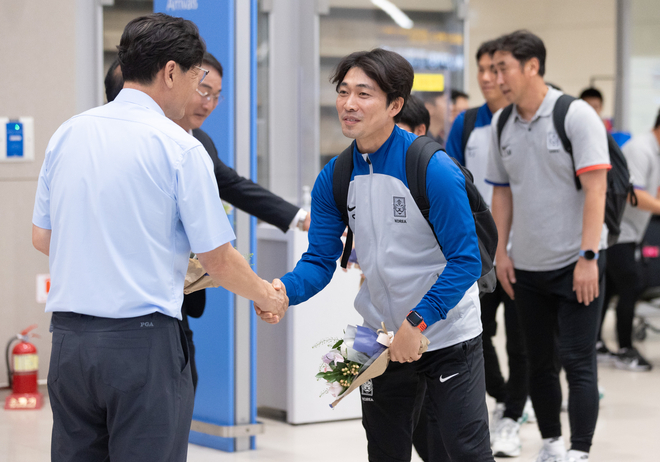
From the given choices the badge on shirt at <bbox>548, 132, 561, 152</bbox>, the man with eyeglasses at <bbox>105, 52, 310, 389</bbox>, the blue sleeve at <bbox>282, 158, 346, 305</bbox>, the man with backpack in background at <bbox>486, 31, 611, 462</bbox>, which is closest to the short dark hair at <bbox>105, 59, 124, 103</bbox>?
the man with eyeglasses at <bbox>105, 52, 310, 389</bbox>

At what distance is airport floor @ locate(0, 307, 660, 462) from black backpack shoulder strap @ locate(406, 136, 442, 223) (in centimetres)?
194

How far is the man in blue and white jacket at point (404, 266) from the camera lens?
2.13 m

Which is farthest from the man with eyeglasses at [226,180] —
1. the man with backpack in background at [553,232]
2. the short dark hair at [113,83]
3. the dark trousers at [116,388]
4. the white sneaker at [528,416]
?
the white sneaker at [528,416]

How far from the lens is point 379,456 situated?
7.64 ft

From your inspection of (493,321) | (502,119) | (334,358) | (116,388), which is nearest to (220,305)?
(493,321)

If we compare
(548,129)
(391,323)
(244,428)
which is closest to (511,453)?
(244,428)

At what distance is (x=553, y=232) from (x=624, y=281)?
2.89m

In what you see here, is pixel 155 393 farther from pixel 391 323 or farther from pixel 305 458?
pixel 305 458

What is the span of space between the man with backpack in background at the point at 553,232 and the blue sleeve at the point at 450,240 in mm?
1156

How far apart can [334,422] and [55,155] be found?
2952mm

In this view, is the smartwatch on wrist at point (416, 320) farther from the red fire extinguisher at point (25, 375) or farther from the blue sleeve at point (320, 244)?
the red fire extinguisher at point (25, 375)

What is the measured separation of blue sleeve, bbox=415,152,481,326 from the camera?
6.87 feet

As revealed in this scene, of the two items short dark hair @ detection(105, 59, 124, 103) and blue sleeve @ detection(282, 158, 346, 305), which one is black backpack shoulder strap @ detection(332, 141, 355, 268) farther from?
short dark hair @ detection(105, 59, 124, 103)

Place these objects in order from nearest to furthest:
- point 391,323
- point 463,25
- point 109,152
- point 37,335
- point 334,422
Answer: point 109,152, point 391,323, point 334,422, point 37,335, point 463,25
